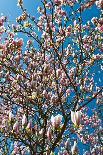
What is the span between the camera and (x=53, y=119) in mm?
6027

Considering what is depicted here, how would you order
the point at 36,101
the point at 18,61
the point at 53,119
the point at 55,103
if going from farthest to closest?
the point at 18,61
the point at 55,103
the point at 36,101
the point at 53,119

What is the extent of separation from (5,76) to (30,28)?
7.95ft

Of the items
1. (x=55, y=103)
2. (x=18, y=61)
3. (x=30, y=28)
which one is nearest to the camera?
(x=55, y=103)

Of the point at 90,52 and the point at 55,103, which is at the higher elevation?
the point at 90,52

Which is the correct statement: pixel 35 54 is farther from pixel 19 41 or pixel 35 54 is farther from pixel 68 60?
pixel 19 41

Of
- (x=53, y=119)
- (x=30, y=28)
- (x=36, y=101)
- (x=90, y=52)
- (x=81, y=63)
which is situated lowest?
(x=53, y=119)

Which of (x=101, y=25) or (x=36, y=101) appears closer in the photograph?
(x=36, y=101)

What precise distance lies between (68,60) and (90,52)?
1828 mm

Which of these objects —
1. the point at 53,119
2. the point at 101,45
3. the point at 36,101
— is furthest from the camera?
the point at 101,45

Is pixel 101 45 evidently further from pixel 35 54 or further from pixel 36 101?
pixel 36 101

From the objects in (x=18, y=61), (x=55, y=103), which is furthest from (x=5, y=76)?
(x=55, y=103)

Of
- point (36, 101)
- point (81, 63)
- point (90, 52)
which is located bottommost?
point (36, 101)

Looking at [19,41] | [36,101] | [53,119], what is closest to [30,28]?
[19,41]

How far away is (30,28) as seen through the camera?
11.4m
